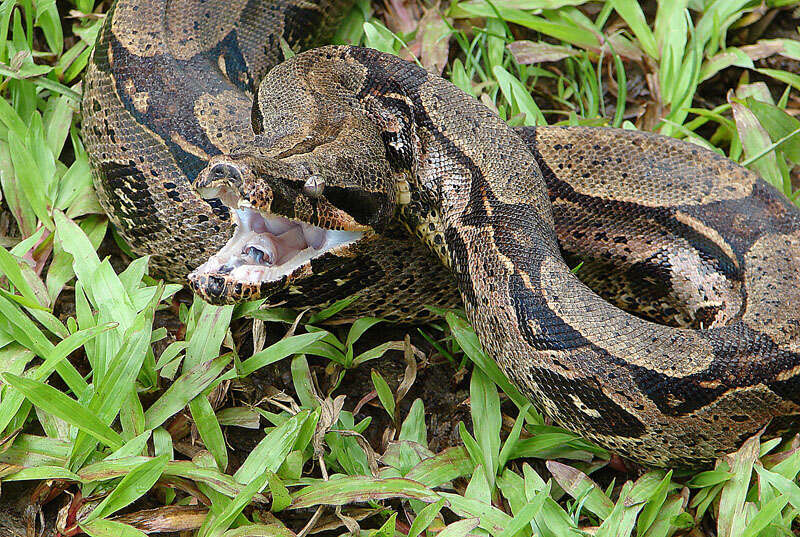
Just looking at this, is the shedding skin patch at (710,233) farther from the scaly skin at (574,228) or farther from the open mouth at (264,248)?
the open mouth at (264,248)

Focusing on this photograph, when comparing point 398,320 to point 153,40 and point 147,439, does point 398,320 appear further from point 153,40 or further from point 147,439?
point 153,40

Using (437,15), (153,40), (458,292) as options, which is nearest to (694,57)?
(437,15)

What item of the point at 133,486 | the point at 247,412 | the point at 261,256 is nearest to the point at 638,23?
the point at 261,256

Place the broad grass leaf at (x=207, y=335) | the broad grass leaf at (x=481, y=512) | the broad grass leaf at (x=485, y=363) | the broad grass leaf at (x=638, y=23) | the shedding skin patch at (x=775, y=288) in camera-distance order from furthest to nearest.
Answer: the broad grass leaf at (x=638, y=23) < the broad grass leaf at (x=485, y=363) < the broad grass leaf at (x=207, y=335) < the shedding skin patch at (x=775, y=288) < the broad grass leaf at (x=481, y=512)

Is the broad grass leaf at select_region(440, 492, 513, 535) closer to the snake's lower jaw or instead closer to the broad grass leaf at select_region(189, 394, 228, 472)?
the broad grass leaf at select_region(189, 394, 228, 472)

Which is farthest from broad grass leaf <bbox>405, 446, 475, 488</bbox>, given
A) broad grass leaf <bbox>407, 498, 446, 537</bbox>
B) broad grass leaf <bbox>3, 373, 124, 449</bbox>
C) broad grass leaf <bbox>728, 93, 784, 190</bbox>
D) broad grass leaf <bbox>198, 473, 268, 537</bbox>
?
broad grass leaf <bbox>728, 93, 784, 190</bbox>

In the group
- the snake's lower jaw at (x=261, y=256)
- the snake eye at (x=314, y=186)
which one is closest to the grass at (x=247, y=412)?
the snake's lower jaw at (x=261, y=256)
